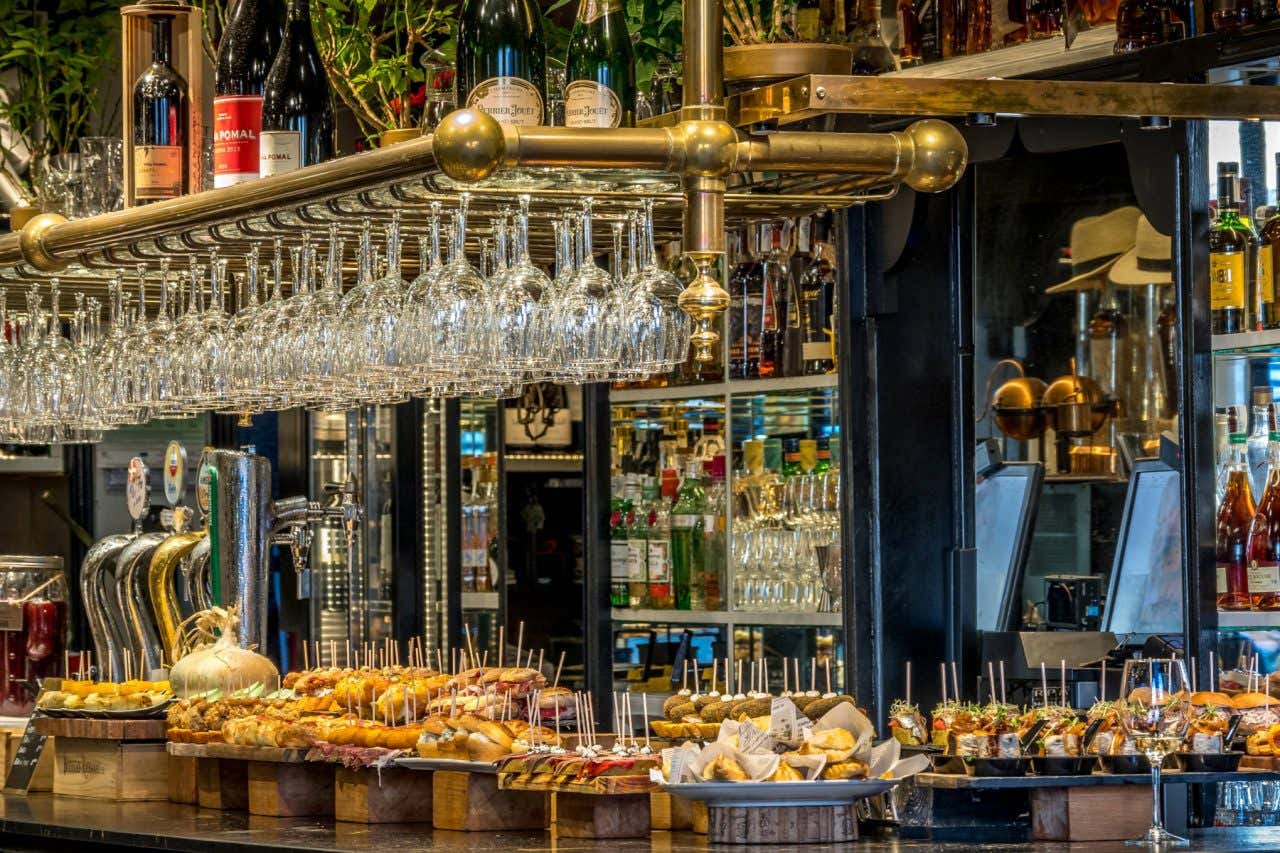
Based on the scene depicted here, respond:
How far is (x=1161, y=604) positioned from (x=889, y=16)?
4.71 feet

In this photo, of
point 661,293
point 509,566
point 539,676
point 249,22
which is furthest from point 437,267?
point 509,566

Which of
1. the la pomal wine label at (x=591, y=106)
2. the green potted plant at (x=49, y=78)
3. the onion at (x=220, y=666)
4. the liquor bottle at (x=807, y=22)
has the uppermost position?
the green potted plant at (x=49, y=78)

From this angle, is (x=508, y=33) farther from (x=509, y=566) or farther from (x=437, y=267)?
(x=509, y=566)

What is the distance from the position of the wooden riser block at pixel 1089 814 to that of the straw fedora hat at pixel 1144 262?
1814mm

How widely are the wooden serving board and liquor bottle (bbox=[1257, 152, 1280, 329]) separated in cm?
229

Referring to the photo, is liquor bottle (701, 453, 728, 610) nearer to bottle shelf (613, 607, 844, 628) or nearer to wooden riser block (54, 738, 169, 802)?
bottle shelf (613, 607, 844, 628)

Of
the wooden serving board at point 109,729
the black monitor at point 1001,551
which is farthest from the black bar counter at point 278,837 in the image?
the black monitor at point 1001,551

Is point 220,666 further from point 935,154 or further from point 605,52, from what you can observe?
point 935,154

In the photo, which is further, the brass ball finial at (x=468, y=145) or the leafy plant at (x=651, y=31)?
the leafy plant at (x=651, y=31)

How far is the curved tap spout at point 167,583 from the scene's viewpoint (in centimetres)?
480

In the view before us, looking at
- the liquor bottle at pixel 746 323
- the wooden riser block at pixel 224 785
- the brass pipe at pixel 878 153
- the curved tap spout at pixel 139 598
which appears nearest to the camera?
the brass pipe at pixel 878 153

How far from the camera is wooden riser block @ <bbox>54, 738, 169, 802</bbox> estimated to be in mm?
4270

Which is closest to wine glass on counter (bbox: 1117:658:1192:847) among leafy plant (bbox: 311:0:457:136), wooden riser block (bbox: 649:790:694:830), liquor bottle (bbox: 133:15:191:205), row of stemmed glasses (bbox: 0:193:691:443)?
wooden riser block (bbox: 649:790:694:830)

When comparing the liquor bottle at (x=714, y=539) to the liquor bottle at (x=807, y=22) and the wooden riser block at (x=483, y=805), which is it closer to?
the liquor bottle at (x=807, y=22)
